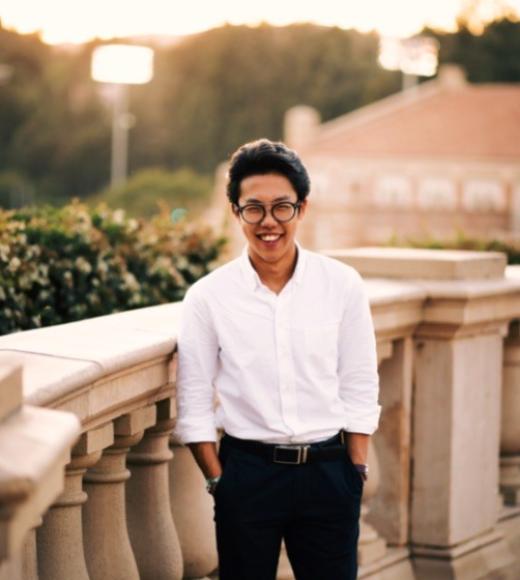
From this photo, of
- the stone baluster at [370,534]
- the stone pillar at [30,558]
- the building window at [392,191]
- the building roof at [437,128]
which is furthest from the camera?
the building roof at [437,128]

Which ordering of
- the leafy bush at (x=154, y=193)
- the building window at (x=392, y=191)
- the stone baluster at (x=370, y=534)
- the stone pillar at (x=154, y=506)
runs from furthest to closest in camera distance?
the leafy bush at (x=154, y=193), the building window at (x=392, y=191), the stone baluster at (x=370, y=534), the stone pillar at (x=154, y=506)

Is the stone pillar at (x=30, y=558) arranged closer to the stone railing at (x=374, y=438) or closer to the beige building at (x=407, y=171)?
the stone railing at (x=374, y=438)

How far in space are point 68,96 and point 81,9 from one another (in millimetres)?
36106

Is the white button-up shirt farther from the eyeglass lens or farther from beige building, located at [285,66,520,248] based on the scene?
beige building, located at [285,66,520,248]

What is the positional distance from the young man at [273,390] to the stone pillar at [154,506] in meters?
0.27

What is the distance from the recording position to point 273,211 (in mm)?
3002

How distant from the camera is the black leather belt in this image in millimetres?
2947

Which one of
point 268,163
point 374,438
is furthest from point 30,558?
point 374,438

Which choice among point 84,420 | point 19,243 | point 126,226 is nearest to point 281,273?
point 84,420

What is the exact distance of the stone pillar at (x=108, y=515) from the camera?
307 centimetres

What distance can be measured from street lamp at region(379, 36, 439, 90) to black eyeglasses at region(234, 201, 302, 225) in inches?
3033

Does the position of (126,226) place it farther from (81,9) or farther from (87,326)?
(81,9)

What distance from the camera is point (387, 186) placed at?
66.6 metres

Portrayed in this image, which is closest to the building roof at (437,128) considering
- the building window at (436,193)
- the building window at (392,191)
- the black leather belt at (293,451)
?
the building window at (392,191)
